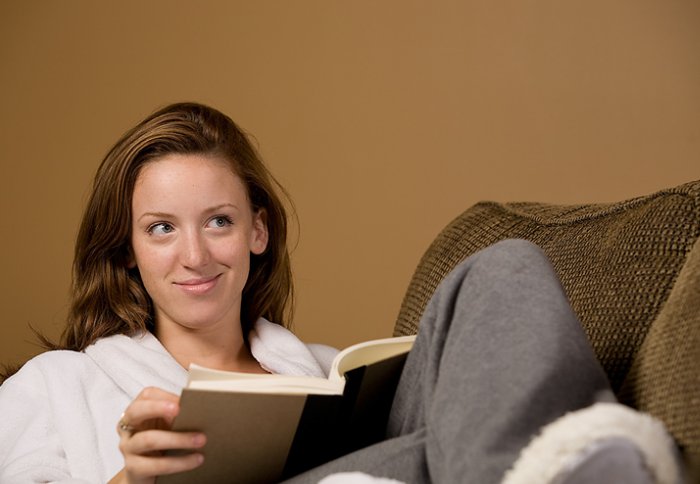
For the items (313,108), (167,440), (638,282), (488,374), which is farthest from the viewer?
(313,108)

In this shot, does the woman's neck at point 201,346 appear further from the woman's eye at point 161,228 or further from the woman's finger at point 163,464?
the woman's finger at point 163,464

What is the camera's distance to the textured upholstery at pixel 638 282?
88cm

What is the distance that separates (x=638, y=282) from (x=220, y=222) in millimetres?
760

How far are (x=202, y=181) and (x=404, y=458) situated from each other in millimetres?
772

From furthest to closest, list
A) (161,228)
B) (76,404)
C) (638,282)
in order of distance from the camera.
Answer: (161,228), (76,404), (638,282)

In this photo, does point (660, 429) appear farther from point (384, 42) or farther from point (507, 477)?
point (384, 42)

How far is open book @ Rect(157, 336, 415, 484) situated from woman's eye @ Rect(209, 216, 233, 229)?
550 mm

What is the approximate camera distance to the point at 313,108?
125 inches

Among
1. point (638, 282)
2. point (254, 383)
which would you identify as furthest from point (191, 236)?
point (638, 282)

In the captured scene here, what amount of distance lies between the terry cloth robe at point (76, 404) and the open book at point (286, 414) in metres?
0.44

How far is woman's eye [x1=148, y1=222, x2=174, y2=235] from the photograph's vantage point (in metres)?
1.57

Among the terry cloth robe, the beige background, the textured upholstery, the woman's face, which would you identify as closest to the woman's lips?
the woman's face

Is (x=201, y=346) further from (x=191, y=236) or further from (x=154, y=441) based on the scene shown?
(x=154, y=441)

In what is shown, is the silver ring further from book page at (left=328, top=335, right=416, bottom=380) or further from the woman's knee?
the woman's knee
